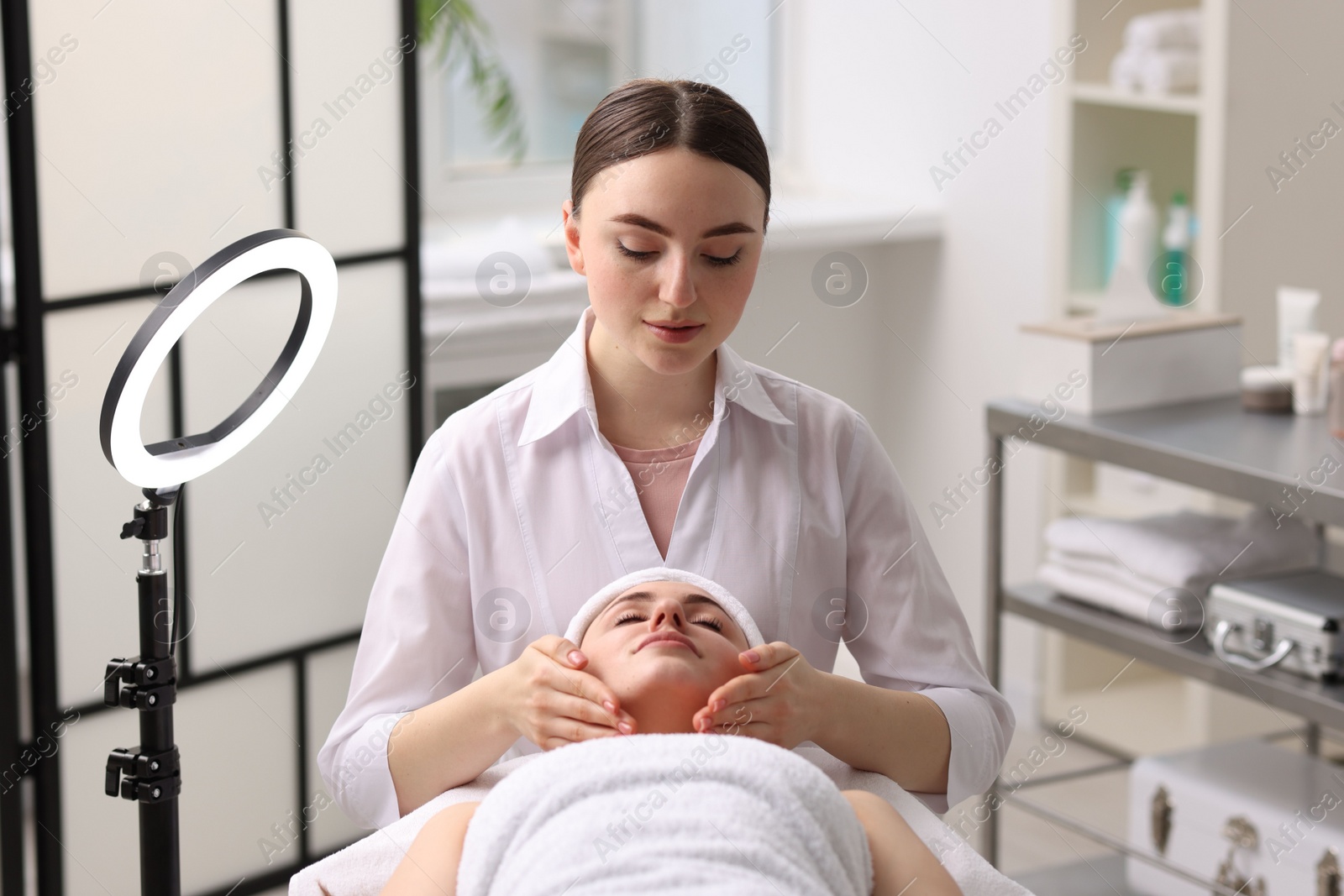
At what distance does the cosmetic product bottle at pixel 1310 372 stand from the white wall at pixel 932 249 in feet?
2.80

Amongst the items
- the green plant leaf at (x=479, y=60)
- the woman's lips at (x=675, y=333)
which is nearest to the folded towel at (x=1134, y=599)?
the woman's lips at (x=675, y=333)

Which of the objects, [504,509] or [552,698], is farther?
[504,509]

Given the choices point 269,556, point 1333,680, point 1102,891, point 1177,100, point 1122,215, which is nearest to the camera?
point 1333,680

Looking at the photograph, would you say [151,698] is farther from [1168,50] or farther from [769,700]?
[1168,50]

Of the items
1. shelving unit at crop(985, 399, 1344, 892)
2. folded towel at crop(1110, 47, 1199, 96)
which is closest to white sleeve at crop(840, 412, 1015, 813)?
shelving unit at crop(985, 399, 1344, 892)

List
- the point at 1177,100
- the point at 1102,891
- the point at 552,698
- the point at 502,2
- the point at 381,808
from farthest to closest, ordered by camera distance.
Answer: the point at 502,2 < the point at 1177,100 < the point at 1102,891 < the point at 381,808 < the point at 552,698

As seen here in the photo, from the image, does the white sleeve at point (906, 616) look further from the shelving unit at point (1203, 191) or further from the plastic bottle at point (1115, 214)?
the plastic bottle at point (1115, 214)

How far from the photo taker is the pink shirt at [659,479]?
1.25 metres

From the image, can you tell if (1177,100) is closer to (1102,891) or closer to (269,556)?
(1102,891)

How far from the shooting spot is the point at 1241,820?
2121 millimetres

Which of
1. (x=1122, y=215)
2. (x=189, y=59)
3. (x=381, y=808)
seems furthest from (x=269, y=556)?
(x=1122, y=215)

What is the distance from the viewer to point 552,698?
3.53 feet

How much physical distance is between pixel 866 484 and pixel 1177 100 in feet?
5.62

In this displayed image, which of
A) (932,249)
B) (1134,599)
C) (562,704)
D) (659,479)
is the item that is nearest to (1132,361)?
(1134,599)
